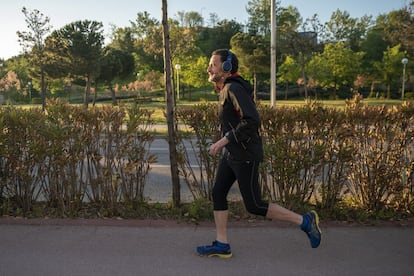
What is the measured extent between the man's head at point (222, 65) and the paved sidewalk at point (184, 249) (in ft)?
5.26

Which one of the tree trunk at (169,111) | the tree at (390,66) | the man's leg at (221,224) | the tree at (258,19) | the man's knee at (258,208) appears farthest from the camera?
the tree at (258,19)

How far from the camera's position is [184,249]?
11.8 ft

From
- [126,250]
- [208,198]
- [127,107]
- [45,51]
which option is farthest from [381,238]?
[45,51]

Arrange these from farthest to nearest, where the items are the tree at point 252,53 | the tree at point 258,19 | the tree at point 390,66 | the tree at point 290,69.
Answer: the tree at point 258,19 → the tree at point 290,69 → the tree at point 390,66 → the tree at point 252,53

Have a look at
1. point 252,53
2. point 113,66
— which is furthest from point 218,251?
point 252,53

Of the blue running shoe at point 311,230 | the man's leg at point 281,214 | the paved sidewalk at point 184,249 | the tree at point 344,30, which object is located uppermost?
the tree at point 344,30

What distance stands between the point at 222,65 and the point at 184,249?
172 centimetres

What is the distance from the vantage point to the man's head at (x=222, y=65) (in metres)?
3.25

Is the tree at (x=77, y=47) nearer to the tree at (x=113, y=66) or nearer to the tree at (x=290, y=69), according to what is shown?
the tree at (x=113, y=66)

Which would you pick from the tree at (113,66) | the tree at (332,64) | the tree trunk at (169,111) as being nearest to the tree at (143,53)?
the tree at (113,66)

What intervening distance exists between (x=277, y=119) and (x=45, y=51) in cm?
2393

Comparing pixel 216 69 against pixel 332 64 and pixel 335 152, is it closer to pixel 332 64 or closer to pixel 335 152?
pixel 335 152

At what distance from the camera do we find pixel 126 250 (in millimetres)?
3557

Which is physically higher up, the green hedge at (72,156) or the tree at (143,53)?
the tree at (143,53)
